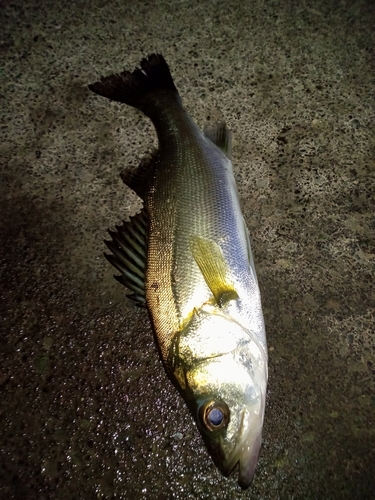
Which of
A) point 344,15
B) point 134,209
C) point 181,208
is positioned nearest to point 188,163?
point 181,208

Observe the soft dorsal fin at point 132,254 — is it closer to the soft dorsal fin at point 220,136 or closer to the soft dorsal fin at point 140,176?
the soft dorsal fin at point 140,176

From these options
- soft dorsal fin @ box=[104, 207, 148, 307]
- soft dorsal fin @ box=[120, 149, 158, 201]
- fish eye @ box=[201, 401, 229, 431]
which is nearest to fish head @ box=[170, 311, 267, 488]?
fish eye @ box=[201, 401, 229, 431]

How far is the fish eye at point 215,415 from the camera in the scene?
1678mm

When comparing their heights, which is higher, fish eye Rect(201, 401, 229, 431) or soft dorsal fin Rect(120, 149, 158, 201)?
soft dorsal fin Rect(120, 149, 158, 201)

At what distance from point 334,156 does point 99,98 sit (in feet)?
5.54

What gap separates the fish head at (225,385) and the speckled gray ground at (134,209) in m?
0.46

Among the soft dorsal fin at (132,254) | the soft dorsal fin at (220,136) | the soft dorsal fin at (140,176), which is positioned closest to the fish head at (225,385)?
the soft dorsal fin at (132,254)

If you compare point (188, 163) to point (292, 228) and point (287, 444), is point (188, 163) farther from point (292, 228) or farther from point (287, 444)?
point (287, 444)

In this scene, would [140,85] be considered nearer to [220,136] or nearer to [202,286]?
[220,136]

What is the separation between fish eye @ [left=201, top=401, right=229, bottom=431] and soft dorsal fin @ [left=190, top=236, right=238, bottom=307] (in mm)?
442

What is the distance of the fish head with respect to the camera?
1.66m

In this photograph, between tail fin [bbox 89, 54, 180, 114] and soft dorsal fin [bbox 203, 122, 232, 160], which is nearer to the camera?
soft dorsal fin [bbox 203, 122, 232, 160]

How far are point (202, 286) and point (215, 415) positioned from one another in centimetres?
57

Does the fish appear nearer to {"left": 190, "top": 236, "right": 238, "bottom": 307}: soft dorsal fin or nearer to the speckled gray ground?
{"left": 190, "top": 236, "right": 238, "bottom": 307}: soft dorsal fin
